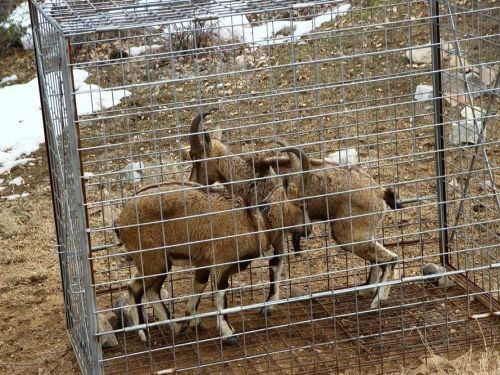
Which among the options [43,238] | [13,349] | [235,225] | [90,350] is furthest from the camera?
[43,238]

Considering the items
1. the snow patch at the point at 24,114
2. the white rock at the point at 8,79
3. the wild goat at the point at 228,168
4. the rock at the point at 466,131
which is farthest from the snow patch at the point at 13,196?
the rock at the point at 466,131

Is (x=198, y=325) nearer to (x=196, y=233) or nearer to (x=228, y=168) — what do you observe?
(x=196, y=233)

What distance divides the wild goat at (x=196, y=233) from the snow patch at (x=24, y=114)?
5.21 metres

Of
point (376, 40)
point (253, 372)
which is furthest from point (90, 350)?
point (376, 40)

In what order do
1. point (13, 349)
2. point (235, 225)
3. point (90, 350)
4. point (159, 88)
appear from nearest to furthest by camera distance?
point (90, 350) < point (235, 225) < point (13, 349) < point (159, 88)

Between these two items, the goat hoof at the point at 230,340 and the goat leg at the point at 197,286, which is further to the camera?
the goat hoof at the point at 230,340

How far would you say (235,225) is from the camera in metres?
7.00

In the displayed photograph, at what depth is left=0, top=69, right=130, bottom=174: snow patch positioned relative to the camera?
13055 mm

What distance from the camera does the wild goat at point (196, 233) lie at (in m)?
7.12

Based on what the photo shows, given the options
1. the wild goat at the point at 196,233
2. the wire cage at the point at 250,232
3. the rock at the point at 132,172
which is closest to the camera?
the wire cage at the point at 250,232

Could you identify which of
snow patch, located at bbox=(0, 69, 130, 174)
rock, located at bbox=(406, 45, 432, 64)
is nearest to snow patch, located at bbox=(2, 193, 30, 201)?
snow patch, located at bbox=(0, 69, 130, 174)

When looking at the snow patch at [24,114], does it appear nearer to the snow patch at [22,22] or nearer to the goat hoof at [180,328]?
the snow patch at [22,22]

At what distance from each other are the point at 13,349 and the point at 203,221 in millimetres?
2001

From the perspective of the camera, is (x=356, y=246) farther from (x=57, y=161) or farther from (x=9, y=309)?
(x=9, y=309)
